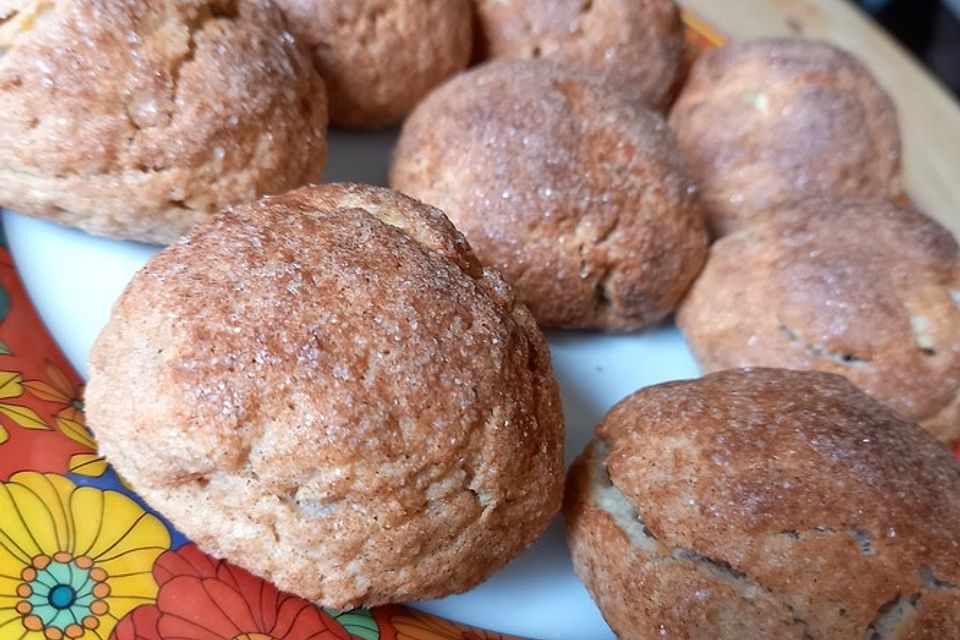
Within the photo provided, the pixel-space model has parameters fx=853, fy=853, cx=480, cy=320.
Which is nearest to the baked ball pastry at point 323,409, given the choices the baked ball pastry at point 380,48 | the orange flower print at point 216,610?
the orange flower print at point 216,610

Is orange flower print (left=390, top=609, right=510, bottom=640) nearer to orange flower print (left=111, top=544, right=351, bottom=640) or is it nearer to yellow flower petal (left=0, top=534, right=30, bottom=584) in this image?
orange flower print (left=111, top=544, right=351, bottom=640)

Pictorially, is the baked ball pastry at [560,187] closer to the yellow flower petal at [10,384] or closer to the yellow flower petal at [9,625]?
the yellow flower petal at [10,384]

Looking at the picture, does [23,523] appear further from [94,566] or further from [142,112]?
[142,112]

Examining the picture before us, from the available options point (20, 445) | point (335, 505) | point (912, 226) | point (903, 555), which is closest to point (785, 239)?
point (912, 226)

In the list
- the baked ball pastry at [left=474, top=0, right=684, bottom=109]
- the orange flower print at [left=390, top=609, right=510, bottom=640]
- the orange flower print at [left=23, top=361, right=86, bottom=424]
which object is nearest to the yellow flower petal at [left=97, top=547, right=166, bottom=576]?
the orange flower print at [left=23, top=361, right=86, bottom=424]

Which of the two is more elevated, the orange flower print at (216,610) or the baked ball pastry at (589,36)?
the baked ball pastry at (589,36)

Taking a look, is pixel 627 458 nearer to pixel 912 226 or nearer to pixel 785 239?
pixel 785 239

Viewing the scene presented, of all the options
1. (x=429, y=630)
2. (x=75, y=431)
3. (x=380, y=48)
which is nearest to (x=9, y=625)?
(x=75, y=431)

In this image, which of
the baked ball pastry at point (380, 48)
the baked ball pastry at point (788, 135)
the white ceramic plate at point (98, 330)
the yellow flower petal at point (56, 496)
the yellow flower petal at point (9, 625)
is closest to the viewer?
the yellow flower petal at point (9, 625)
